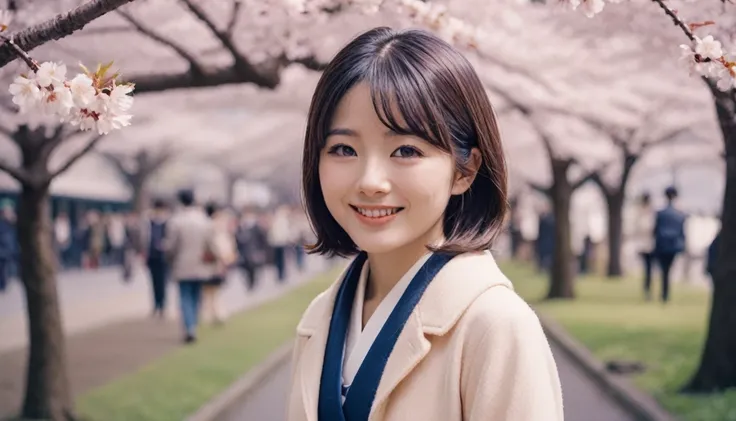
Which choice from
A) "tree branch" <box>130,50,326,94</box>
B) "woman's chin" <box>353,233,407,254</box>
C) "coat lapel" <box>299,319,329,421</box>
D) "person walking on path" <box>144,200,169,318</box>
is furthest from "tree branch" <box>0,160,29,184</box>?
"person walking on path" <box>144,200,169,318</box>

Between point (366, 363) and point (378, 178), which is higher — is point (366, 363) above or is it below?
below

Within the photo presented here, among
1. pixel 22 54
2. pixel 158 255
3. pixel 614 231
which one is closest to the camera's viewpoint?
pixel 22 54

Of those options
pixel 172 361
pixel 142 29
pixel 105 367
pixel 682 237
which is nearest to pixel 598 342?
pixel 682 237

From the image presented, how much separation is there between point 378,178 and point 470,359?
461 mm

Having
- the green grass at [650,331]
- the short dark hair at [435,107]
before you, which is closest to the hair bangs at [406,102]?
the short dark hair at [435,107]

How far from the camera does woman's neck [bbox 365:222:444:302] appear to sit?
213cm

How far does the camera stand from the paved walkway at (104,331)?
28.6 ft

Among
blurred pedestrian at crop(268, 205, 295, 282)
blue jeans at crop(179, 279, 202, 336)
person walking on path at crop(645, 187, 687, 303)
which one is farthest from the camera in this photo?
blurred pedestrian at crop(268, 205, 295, 282)

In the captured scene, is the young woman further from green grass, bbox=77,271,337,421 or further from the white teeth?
green grass, bbox=77,271,337,421

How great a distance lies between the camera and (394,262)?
85.0 inches

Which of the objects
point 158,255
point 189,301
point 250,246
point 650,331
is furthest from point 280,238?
point 650,331

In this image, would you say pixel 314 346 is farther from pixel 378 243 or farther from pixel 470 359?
pixel 470 359

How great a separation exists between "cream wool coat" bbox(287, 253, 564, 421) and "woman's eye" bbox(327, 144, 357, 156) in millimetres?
357

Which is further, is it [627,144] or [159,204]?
[627,144]
